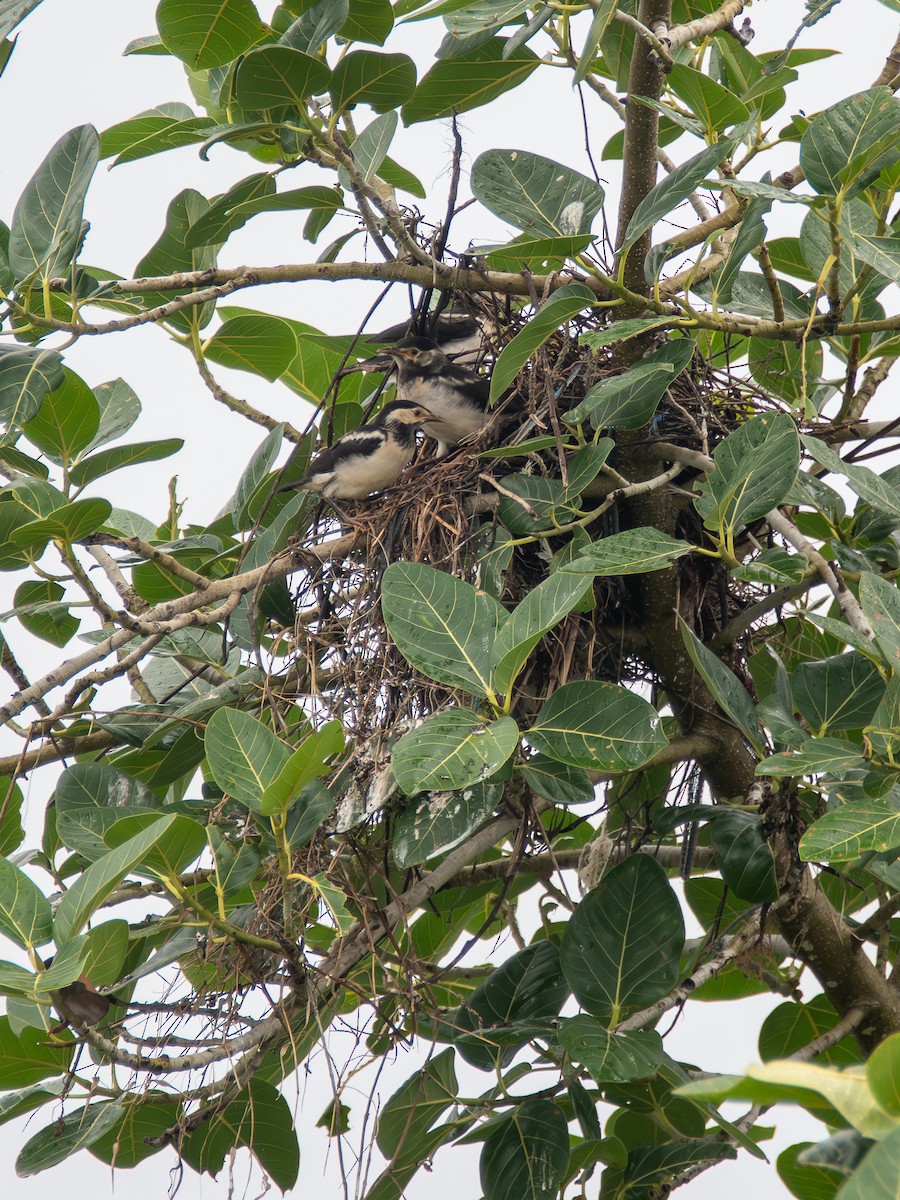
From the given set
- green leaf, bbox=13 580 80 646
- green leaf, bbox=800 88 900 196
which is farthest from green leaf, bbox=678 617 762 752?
green leaf, bbox=13 580 80 646

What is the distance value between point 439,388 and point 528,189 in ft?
2.25

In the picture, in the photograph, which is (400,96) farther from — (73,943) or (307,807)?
(73,943)

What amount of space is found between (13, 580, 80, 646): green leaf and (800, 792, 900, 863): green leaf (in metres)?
1.22

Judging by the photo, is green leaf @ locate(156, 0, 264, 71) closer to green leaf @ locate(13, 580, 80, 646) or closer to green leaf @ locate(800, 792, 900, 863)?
green leaf @ locate(13, 580, 80, 646)

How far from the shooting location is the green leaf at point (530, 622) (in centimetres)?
119

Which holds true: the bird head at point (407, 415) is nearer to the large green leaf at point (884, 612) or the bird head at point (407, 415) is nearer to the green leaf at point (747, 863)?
the green leaf at point (747, 863)

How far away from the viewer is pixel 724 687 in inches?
53.8

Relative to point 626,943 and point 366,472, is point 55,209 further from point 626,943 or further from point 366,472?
point 626,943

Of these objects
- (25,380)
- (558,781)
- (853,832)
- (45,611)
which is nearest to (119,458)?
(45,611)

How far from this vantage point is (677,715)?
1843 millimetres

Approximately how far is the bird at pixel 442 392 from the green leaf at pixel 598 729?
0.85m

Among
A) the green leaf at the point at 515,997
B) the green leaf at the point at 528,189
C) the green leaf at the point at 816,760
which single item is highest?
the green leaf at the point at 528,189

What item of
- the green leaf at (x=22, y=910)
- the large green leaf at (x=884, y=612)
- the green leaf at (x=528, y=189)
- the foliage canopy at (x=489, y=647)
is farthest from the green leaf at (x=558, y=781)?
the green leaf at (x=528, y=189)

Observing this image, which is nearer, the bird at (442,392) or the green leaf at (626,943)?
the green leaf at (626,943)
